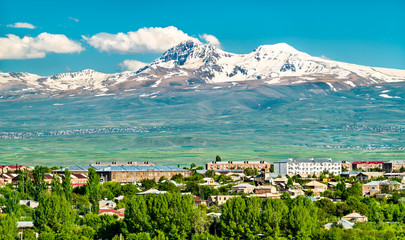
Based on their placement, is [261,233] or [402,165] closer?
[261,233]

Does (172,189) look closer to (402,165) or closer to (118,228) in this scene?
(118,228)

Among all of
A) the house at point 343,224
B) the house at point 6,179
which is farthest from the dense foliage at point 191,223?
the house at point 6,179

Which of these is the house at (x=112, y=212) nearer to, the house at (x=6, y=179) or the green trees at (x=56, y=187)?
the green trees at (x=56, y=187)

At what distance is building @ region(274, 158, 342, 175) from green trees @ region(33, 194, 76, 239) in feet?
217

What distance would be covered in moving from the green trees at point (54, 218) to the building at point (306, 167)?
66.1 meters

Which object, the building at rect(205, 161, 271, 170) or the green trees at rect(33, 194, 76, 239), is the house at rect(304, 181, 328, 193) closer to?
the green trees at rect(33, 194, 76, 239)

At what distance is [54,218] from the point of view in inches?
1800

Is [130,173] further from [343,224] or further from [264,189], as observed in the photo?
[343,224]

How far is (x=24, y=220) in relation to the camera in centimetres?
5009

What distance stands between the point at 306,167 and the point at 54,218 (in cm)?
7200

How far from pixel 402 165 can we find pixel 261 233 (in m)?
76.8

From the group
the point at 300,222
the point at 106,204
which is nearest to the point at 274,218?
the point at 300,222

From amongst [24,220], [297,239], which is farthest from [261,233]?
[24,220]

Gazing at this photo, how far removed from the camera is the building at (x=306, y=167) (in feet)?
364
